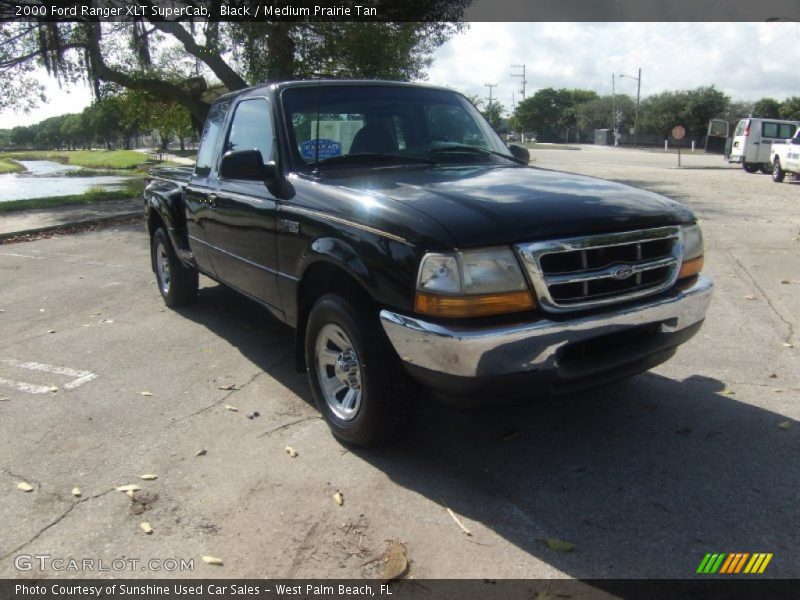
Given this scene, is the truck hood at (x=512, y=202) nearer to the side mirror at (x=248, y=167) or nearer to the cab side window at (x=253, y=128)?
the side mirror at (x=248, y=167)

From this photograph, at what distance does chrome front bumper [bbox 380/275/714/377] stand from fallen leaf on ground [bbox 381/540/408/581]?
742 mm

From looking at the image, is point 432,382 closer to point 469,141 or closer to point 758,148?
point 469,141

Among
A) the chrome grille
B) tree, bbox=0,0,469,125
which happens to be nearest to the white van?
tree, bbox=0,0,469,125

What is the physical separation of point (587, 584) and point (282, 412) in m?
2.14

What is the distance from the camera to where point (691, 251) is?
3.32m

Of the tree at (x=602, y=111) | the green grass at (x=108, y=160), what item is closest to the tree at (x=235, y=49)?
the green grass at (x=108, y=160)

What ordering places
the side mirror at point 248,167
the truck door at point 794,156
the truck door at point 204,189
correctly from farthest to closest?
the truck door at point 794,156, the truck door at point 204,189, the side mirror at point 248,167

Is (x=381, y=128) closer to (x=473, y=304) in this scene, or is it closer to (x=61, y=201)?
(x=473, y=304)

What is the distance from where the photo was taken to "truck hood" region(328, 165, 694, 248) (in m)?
2.68

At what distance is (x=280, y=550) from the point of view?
2.57m

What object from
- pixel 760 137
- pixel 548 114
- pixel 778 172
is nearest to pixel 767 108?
pixel 548 114

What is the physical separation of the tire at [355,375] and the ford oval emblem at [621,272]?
109 centimetres

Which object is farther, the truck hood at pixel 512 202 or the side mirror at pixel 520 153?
the side mirror at pixel 520 153

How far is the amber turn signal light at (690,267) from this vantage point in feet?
10.8
